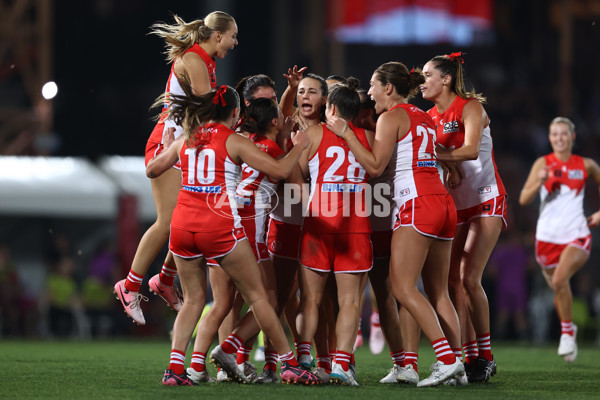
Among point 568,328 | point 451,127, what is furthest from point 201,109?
point 568,328

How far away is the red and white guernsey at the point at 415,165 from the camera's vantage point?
6.64 m

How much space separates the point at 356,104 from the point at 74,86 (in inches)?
799

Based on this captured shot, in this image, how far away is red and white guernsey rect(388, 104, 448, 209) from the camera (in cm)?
664

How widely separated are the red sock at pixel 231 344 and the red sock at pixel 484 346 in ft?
6.80

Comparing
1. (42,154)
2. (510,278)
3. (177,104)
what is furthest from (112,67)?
(177,104)

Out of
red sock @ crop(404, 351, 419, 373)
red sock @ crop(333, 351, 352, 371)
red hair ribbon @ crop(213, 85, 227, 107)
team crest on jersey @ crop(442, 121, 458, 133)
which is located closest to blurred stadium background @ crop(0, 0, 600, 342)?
team crest on jersey @ crop(442, 121, 458, 133)

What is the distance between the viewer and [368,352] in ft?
37.3

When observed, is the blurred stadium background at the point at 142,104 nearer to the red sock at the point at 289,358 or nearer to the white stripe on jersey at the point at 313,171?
the white stripe on jersey at the point at 313,171

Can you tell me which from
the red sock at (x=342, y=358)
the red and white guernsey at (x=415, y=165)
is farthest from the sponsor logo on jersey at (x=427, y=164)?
the red sock at (x=342, y=358)

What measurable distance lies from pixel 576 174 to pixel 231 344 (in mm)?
5381

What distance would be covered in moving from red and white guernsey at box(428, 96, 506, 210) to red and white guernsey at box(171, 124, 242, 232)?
2067 millimetres

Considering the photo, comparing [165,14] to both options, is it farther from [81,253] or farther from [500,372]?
[500,372]

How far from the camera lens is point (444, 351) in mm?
6449

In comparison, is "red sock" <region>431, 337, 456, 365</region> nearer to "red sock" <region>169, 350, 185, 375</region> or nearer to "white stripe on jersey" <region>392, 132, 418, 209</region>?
"white stripe on jersey" <region>392, 132, 418, 209</region>
